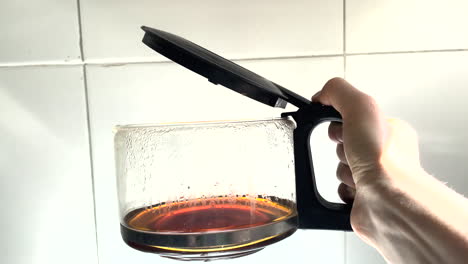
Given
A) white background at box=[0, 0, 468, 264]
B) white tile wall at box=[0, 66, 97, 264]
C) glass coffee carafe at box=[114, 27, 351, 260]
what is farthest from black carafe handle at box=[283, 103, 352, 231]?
white tile wall at box=[0, 66, 97, 264]

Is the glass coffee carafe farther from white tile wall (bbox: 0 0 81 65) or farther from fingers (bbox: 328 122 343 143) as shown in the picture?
white tile wall (bbox: 0 0 81 65)

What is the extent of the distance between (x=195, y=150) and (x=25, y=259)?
334mm

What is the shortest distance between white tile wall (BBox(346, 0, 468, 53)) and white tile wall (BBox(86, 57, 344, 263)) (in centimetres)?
5

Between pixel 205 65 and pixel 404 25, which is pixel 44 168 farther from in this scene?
pixel 404 25

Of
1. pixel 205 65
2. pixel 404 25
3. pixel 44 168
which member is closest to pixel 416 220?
pixel 205 65

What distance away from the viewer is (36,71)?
585mm

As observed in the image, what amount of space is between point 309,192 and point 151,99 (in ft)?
0.83

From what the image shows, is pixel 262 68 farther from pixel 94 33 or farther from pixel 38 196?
pixel 38 196

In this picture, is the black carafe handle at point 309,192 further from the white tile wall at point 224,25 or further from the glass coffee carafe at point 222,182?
the white tile wall at point 224,25

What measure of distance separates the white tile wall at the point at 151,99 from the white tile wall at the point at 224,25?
0.02 m

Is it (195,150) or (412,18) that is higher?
(412,18)

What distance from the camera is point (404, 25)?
605 mm

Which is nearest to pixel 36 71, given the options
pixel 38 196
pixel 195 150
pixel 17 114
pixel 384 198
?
pixel 17 114

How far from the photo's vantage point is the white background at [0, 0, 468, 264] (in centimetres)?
58
